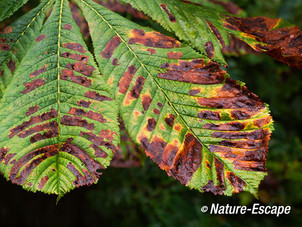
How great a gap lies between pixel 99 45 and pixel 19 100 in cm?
23

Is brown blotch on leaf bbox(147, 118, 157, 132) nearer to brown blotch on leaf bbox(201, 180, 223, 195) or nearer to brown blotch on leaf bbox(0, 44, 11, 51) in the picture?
brown blotch on leaf bbox(201, 180, 223, 195)

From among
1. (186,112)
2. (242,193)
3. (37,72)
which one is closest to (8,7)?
(37,72)

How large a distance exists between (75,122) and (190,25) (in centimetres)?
38

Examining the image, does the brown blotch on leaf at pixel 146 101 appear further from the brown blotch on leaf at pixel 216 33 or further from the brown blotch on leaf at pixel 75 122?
the brown blotch on leaf at pixel 216 33

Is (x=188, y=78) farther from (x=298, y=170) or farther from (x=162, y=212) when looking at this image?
(x=298, y=170)

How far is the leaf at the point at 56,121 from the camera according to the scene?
59cm

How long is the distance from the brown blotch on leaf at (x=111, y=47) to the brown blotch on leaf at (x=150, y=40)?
31 millimetres

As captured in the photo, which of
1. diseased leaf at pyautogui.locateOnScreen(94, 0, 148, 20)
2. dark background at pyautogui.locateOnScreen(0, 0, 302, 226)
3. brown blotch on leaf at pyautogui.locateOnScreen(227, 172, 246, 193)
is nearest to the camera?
brown blotch on leaf at pyautogui.locateOnScreen(227, 172, 246, 193)

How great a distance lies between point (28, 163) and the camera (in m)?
0.59

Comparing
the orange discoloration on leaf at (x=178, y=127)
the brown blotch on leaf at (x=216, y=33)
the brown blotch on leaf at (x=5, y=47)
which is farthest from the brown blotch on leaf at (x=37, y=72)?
the brown blotch on leaf at (x=216, y=33)

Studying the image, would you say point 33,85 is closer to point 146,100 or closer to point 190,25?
point 146,100

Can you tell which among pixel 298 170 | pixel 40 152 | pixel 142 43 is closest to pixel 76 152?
pixel 40 152

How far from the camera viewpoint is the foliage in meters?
0.59

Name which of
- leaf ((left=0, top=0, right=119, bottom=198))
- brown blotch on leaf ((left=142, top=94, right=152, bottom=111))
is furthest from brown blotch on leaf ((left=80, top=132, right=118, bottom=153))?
brown blotch on leaf ((left=142, top=94, right=152, bottom=111))
